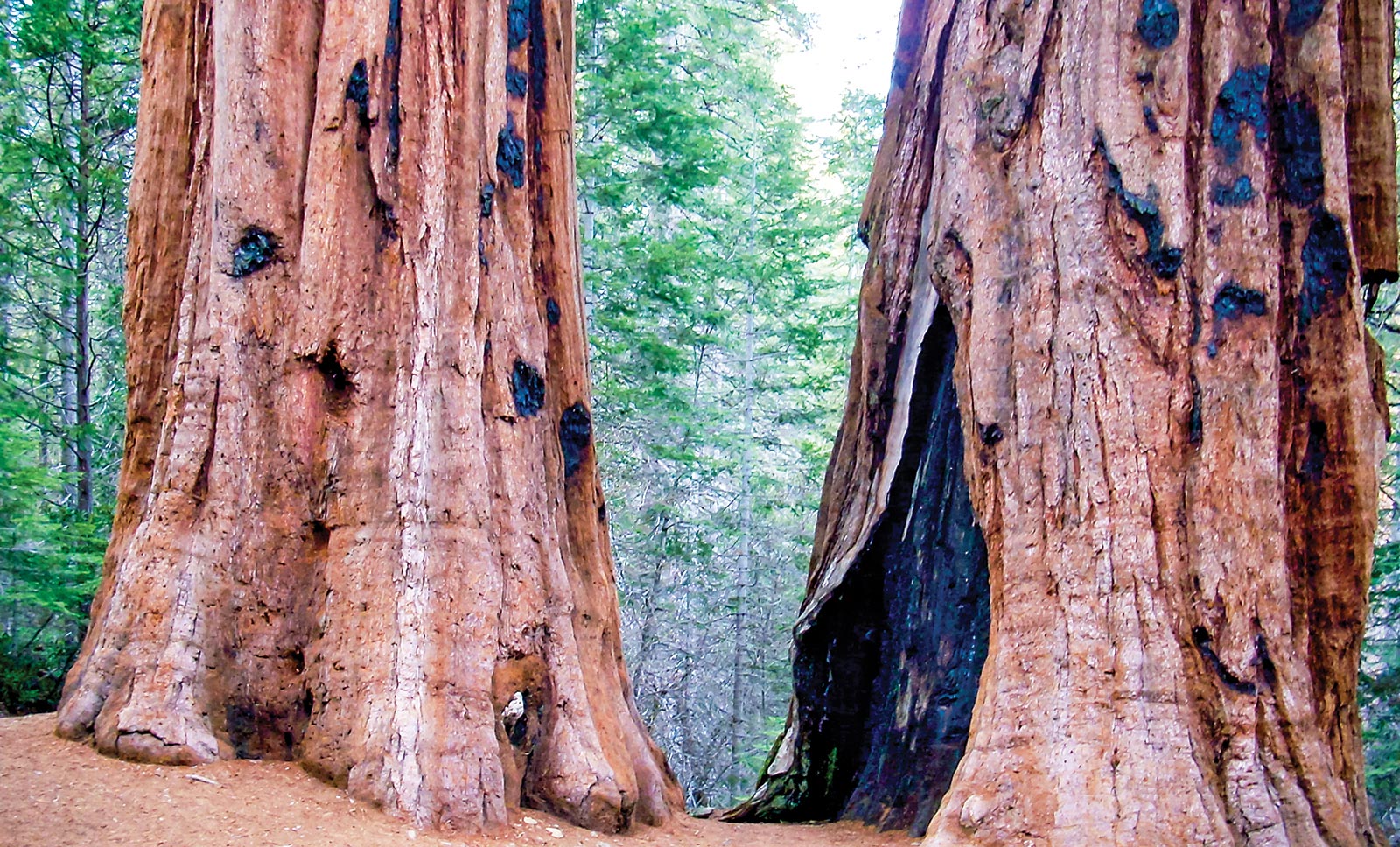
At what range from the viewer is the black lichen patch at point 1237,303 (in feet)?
13.6

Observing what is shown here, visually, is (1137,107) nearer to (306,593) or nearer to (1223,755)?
(1223,755)

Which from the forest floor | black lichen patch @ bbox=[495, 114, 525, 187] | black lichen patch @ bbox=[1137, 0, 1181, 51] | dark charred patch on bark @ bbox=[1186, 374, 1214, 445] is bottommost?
the forest floor

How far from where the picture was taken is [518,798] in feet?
13.2

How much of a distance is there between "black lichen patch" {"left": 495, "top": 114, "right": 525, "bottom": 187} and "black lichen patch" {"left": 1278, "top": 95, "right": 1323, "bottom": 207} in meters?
3.76

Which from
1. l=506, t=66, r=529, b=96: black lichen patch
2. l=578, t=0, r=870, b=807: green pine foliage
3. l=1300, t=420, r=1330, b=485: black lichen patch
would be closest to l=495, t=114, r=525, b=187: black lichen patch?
l=506, t=66, r=529, b=96: black lichen patch

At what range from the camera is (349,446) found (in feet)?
14.3

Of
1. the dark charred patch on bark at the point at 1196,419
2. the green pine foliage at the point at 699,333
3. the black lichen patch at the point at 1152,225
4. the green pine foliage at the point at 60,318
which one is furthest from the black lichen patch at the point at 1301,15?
the green pine foliage at the point at 60,318

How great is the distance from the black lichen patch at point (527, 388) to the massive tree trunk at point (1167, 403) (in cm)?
221

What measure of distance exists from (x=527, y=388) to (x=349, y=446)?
0.93 meters

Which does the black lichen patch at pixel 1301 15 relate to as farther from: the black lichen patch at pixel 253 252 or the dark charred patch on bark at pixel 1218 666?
the black lichen patch at pixel 253 252

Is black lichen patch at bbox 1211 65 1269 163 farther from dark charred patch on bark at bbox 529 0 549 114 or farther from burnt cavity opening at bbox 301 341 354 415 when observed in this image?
burnt cavity opening at bbox 301 341 354 415

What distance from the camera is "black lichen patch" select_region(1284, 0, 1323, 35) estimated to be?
438 cm

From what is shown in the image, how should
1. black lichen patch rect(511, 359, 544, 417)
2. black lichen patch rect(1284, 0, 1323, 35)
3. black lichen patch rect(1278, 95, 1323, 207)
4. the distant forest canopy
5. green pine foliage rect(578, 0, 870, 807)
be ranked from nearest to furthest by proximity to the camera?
black lichen patch rect(1278, 95, 1323, 207), black lichen patch rect(1284, 0, 1323, 35), black lichen patch rect(511, 359, 544, 417), the distant forest canopy, green pine foliage rect(578, 0, 870, 807)

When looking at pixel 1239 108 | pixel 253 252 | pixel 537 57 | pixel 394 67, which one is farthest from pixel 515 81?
pixel 1239 108
